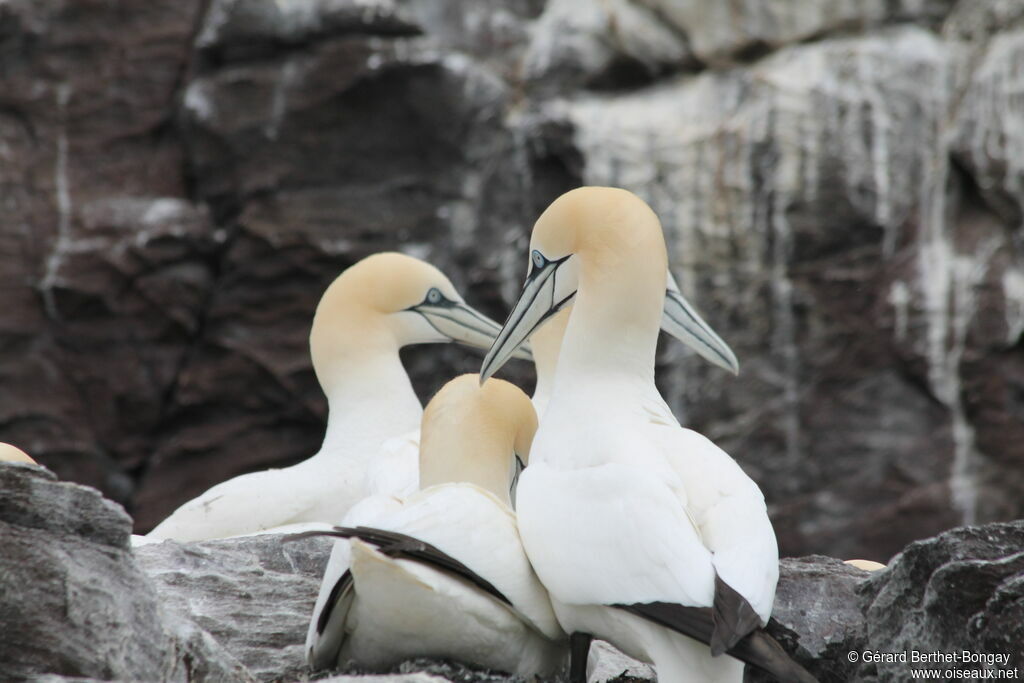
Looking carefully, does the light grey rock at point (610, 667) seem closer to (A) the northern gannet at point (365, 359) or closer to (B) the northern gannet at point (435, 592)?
(B) the northern gannet at point (435, 592)

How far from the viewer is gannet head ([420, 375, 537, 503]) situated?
420cm

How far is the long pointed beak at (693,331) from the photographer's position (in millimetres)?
5168

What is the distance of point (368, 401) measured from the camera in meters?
6.35

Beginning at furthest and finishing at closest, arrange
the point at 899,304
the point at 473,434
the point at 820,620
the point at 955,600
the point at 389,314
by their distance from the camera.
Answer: the point at 899,304 → the point at 389,314 → the point at 473,434 → the point at 820,620 → the point at 955,600

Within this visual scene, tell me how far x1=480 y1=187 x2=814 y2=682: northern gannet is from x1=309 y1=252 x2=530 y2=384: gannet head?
1966 millimetres

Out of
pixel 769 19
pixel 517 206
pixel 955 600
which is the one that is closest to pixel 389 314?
pixel 955 600

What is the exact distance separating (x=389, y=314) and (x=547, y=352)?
3.58 ft

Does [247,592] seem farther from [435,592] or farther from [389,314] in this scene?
[389,314]

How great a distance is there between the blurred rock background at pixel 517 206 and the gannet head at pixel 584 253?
5.52m

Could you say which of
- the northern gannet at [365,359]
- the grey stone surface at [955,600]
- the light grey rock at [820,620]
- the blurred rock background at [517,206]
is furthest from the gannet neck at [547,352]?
the blurred rock background at [517,206]

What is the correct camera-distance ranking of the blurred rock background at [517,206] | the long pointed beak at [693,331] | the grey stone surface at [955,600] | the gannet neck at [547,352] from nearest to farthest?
1. the grey stone surface at [955,600]
2. the long pointed beak at [693,331]
3. the gannet neck at [547,352]
4. the blurred rock background at [517,206]

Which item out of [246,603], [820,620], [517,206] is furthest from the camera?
[517,206]

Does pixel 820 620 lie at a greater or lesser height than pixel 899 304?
lesser

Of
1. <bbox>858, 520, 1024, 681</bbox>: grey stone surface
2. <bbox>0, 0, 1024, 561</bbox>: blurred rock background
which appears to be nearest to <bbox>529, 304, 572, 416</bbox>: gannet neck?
<bbox>858, 520, 1024, 681</bbox>: grey stone surface
